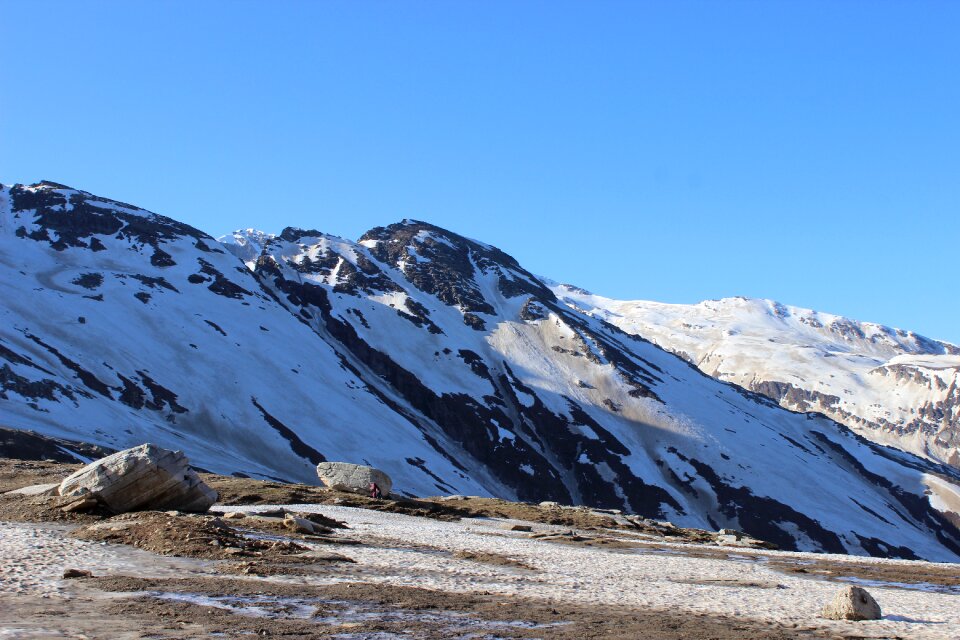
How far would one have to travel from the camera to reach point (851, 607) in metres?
21.9

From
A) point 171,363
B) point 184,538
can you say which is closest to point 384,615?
point 184,538

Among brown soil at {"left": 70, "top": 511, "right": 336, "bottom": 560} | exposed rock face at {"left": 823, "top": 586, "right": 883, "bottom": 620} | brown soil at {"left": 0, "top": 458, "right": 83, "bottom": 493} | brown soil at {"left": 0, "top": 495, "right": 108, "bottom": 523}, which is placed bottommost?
brown soil at {"left": 0, "top": 458, "right": 83, "bottom": 493}

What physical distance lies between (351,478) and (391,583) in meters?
31.2

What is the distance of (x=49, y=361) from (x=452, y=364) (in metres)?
88.6

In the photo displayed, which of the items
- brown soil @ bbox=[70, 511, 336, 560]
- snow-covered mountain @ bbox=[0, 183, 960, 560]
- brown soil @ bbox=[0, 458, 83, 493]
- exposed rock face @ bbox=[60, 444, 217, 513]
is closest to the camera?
brown soil @ bbox=[70, 511, 336, 560]

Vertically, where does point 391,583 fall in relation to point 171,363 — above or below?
below

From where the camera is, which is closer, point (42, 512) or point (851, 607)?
point (851, 607)

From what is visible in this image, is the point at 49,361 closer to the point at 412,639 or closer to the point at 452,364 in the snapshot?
the point at 452,364

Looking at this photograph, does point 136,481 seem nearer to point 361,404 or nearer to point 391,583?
point 391,583

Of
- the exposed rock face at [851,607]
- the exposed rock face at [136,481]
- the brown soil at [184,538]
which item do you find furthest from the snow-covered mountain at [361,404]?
the exposed rock face at [851,607]

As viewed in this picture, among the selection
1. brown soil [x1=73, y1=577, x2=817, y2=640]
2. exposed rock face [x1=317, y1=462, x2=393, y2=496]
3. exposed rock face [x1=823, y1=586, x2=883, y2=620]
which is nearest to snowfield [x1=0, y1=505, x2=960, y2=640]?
exposed rock face [x1=823, y1=586, x2=883, y2=620]

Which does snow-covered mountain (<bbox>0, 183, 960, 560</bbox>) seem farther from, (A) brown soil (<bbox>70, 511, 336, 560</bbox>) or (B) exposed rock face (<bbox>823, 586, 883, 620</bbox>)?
(B) exposed rock face (<bbox>823, 586, 883, 620</bbox>)

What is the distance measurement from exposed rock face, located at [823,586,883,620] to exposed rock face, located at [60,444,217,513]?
23602 mm

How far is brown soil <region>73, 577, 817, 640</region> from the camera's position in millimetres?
16812
